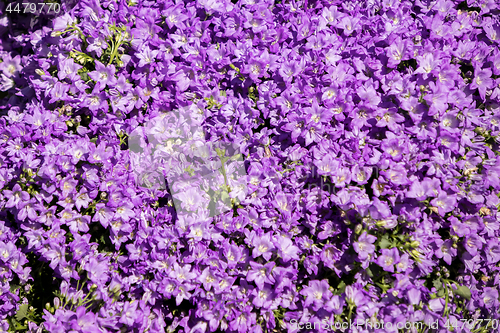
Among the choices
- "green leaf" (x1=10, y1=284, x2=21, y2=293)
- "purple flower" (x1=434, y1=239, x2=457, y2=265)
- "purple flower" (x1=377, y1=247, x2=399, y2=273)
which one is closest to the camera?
"purple flower" (x1=377, y1=247, x2=399, y2=273)

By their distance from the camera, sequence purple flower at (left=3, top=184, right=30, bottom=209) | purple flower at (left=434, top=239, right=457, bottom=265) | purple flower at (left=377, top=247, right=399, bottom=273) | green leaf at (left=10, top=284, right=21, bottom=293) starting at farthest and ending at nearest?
green leaf at (left=10, top=284, right=21, bottom=293) → purple flower at (left=3, top=184, right=30, bottom=209) → purple flower at (left=434, top=239, right=457, bottom=265) → purple flower at (left=377, top=247, right=399, bottom=273)

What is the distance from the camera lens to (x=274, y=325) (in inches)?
84.0

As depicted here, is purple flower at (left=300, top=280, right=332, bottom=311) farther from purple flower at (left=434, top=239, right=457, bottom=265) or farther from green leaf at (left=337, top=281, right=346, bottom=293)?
purple flower at (left=434, top=239, right=457, bottom=265)

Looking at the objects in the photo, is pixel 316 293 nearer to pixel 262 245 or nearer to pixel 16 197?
pixel 262 245

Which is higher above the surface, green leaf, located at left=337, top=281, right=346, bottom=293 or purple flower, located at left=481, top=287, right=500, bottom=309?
purple flower, located at left=481, top=287, right=500, bottom=309

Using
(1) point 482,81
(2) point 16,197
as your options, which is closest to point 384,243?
(1) point 482,81

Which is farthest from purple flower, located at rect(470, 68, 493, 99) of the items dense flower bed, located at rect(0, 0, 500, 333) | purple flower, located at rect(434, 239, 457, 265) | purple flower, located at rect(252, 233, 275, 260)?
purple flower, located at rect(252, 233, 275, 260)

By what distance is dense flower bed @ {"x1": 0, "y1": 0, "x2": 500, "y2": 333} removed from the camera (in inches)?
84.0

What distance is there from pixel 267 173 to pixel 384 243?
733 mm

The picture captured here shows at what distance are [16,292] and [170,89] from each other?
1.54 meters

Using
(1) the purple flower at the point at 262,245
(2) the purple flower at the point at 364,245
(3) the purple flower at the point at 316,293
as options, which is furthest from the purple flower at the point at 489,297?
(1) the purple flower at the point at 262,245

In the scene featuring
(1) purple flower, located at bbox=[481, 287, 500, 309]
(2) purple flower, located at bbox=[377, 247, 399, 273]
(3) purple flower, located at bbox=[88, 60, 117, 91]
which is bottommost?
(1) purple flower, located at bbox=[481, 287, 500, 309]

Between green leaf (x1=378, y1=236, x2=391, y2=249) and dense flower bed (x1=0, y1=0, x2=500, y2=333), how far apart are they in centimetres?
2

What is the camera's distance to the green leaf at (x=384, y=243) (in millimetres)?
2104
